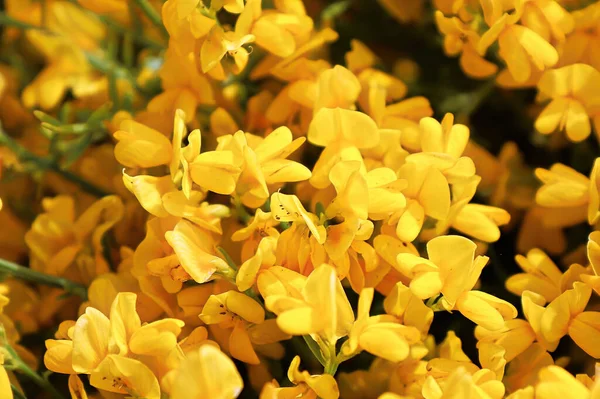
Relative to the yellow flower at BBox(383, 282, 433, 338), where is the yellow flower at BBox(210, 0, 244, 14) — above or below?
above

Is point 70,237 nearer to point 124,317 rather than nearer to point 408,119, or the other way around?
point 124,317

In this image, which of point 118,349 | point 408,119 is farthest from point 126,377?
point 408,119

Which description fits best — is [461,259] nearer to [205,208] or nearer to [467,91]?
[205,208]

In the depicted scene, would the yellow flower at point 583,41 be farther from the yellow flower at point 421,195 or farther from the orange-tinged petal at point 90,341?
the orange-tinged petal at point 90,341

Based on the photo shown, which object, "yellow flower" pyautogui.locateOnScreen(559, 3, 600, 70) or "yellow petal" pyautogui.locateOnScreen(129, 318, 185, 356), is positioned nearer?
"yellow petal" pyautogui.locateOnScreen(129, 318, 185, 356)

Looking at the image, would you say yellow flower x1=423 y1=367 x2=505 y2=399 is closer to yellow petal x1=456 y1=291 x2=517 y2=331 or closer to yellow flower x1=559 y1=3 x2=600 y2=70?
yellow petal x1=456 y1=291 x2=517 y2=331

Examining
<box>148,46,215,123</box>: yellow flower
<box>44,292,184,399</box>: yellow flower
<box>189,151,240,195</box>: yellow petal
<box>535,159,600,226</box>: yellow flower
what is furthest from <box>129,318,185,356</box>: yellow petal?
<box>535,159,600,226</box>: yellow flower
